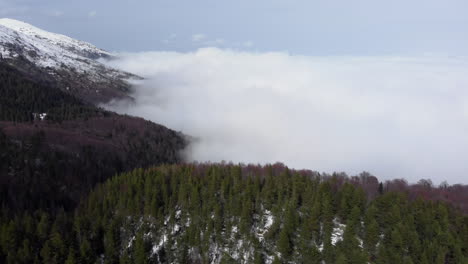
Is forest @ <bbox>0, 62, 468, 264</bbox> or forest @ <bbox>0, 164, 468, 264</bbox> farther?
forest @ <bbox>0, 62, 468, 264</bbox>

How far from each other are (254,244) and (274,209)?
1496cm

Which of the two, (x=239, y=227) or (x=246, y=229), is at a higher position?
(x=239, y=227)

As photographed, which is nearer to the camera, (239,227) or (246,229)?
(246,229)

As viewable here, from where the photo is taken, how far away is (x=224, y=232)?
104875mm

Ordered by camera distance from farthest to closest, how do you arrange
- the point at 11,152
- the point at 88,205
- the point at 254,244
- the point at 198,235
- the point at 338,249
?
the point at 11,152, the point at 88,205, the point at 198,235, the point at 254,244, the point at 338,249

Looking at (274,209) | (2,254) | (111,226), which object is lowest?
(2,254)

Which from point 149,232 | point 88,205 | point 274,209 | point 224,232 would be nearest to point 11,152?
point 88,205

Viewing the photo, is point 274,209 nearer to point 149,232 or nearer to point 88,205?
point 149,232

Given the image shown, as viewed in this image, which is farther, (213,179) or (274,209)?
(213,179)

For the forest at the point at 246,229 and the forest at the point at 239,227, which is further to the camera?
the forest at the point at 239,227

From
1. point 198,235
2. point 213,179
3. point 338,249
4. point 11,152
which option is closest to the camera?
point 338,249

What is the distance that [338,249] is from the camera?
89375mm

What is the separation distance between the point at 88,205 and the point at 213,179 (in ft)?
177

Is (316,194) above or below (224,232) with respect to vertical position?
above
